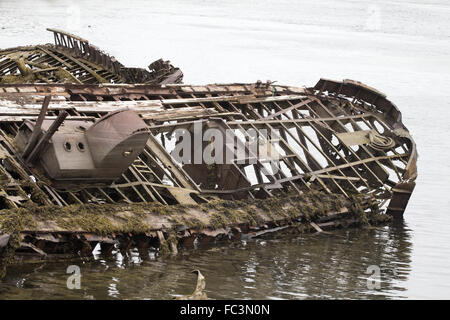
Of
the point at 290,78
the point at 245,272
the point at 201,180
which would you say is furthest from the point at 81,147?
the point at 290,78

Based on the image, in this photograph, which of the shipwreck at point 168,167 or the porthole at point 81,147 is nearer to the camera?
the shipwreck at point 168,167

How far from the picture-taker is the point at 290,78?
191 feet

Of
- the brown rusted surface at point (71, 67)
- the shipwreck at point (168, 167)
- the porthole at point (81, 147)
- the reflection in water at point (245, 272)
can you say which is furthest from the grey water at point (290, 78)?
the brown rusted surface at point (71, 67)

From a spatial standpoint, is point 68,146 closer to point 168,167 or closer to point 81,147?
point 81,147

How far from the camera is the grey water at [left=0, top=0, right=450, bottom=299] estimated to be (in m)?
20.5

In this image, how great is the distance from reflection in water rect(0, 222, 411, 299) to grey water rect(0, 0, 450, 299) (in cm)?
3

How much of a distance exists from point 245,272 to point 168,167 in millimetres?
3454

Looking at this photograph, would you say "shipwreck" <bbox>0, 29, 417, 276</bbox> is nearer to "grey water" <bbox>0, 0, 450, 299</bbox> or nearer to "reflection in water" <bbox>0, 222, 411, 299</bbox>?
"reflection in water" <bbox>0, 222, 411, 299</bbox>

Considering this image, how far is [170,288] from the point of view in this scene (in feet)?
65.2

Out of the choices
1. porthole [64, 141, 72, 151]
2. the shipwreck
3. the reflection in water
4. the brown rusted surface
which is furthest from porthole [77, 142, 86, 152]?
the brown rusted surface

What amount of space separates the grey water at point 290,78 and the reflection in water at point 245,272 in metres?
0.03

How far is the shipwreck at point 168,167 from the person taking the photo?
20281 millimetres

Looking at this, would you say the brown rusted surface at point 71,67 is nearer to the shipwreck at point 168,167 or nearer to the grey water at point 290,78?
the shipwreck at point 168,167
